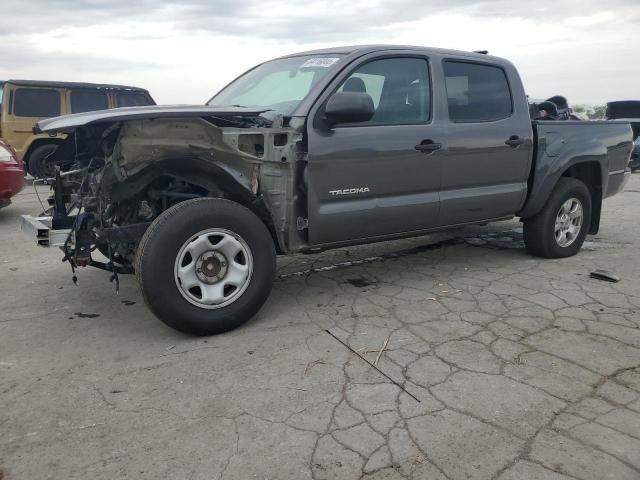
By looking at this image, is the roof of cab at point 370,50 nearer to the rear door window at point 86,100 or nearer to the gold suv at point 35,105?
the gold suv at point 35,105

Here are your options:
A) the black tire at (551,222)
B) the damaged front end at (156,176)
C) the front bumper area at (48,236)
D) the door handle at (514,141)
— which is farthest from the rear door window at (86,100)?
the black tire at (551,222)

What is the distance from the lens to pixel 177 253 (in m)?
3.20

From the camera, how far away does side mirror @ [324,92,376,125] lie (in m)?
3.48

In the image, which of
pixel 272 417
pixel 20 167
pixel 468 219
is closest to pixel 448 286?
pixel 468 219

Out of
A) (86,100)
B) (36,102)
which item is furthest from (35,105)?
(86,100)

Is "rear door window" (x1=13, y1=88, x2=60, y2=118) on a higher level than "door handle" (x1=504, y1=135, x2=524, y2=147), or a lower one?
higher

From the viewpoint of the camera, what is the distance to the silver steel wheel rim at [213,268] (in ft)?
10.7

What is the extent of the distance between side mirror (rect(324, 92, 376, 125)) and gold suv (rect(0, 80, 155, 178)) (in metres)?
8.57

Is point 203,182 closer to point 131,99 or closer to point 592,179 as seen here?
point 592,179

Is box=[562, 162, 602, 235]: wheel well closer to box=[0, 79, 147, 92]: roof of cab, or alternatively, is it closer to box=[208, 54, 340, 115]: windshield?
box=[208, 54, 340, 115]: windshield

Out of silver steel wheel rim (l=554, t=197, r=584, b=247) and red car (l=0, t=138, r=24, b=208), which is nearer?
silver steel wheel rim (l=554, t=197, r=584, b=247)

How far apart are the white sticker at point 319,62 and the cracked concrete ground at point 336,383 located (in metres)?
1.75

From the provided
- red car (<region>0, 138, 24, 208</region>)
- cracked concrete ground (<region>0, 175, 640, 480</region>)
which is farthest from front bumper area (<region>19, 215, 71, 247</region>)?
red car (<region>0, 138, 24, 208</region>)

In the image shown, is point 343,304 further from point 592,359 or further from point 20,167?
point 20,167
